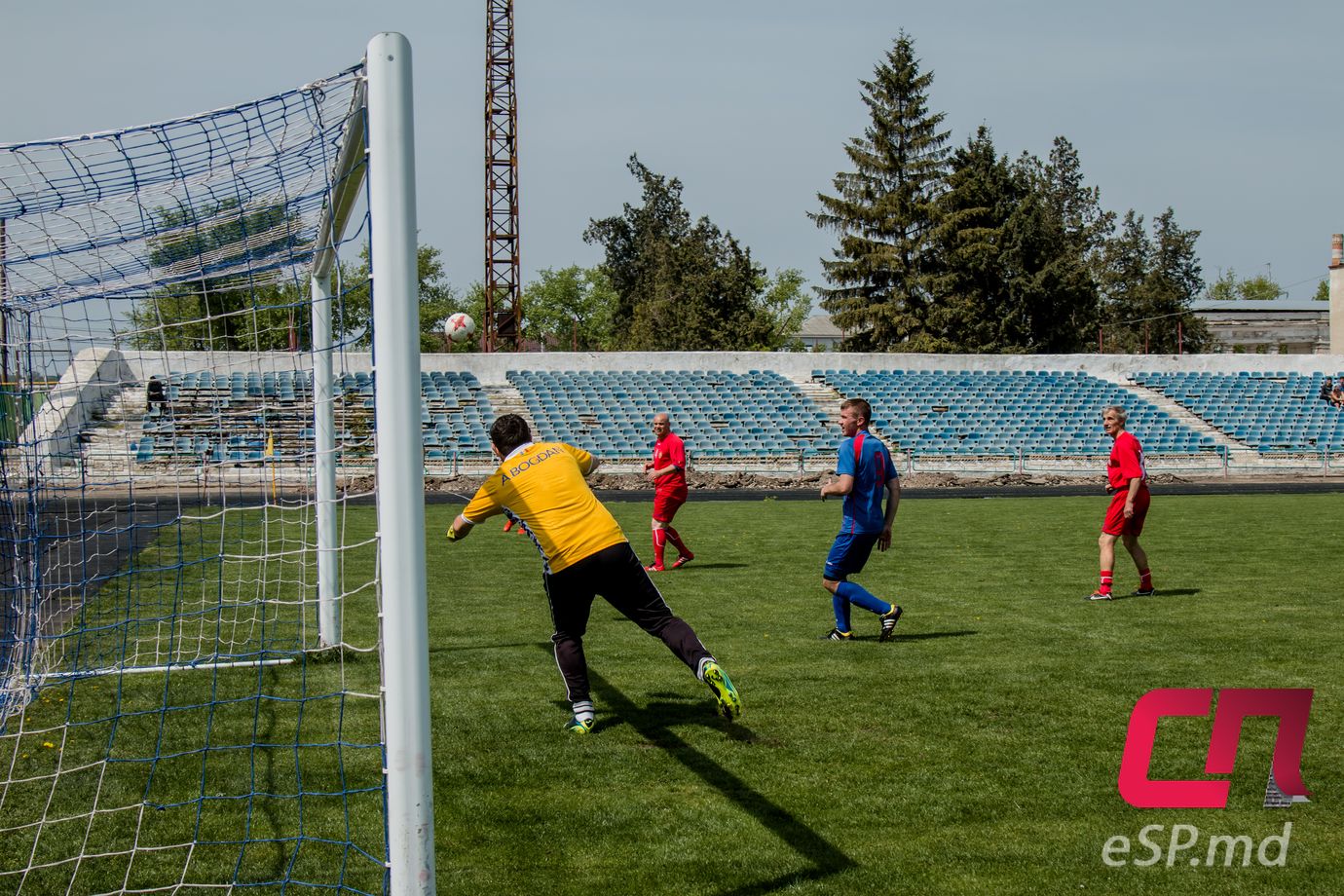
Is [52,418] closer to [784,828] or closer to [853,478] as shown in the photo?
[853,478]

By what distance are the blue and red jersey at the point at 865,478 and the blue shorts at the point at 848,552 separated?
1.7 inches

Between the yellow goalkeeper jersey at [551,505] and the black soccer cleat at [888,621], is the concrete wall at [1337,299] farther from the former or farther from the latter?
the yellow goalkeeper jersey at [551,505]

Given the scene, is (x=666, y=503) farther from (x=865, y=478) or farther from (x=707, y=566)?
(x=865, y=478)

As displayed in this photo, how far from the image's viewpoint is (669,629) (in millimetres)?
6059

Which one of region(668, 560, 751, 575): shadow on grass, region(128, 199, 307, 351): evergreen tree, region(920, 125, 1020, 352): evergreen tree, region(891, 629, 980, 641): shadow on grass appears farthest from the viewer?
region(920, 125, 1020, 352): evergreen tree

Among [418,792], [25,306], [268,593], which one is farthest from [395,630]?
[268,593]

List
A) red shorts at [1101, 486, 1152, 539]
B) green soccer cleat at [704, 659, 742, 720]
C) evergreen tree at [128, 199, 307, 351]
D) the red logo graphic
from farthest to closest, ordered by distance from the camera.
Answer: red shorts at [1101, 486, 1152, 539]
evergreen tree at [128, 199, 307, 351]
green soccer cleat at [704, 659, 742, 720]
the red logo graphic

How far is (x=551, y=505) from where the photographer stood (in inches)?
238

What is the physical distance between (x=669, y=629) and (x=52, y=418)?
5473mm

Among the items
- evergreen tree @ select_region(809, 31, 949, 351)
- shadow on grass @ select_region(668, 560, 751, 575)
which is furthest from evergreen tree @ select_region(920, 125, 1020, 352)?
shadow on grass @ select_region(668, 560, 751, 575)

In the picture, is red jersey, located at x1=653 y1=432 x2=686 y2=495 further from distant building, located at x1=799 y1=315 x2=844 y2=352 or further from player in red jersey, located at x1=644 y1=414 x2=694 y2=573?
distant building, located at x1=799 y1=315 x2=844 y2=352

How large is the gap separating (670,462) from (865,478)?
4644 mm

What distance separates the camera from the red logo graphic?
5102mm

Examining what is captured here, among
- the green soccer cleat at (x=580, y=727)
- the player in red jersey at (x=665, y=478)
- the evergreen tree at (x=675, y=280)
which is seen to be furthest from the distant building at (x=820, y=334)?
the green soccer cleat at (x=580, y=727)
